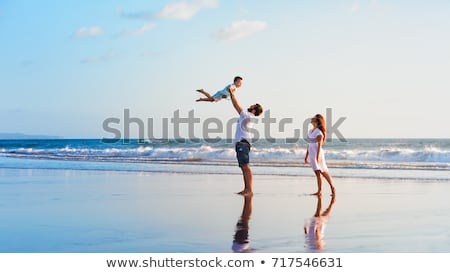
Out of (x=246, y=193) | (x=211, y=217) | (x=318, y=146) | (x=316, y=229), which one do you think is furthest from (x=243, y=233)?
(x=318, y=146)

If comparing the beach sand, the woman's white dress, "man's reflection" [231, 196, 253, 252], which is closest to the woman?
the woman's white dress

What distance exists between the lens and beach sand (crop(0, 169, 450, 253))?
5391mm

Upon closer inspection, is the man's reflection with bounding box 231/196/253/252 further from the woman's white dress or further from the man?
the woman's white dress

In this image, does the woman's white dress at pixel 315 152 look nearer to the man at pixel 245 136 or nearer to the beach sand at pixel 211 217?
the beach sand at pixel 211 217

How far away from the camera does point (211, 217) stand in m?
6.85

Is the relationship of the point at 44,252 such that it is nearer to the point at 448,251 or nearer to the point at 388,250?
the point at 388,250

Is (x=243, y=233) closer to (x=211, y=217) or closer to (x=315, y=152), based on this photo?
(x=211, y=217)

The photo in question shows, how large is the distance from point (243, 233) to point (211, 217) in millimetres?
1005

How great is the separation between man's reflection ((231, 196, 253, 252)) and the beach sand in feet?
0.06

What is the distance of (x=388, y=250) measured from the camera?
5.26 metres

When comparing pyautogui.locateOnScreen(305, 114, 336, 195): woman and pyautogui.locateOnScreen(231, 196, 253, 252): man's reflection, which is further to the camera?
pyautogui.locateOnScreen(305, 114, 336, 195): woman

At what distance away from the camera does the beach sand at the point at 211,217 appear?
5.39 m

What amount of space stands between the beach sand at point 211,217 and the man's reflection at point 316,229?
20 mm
